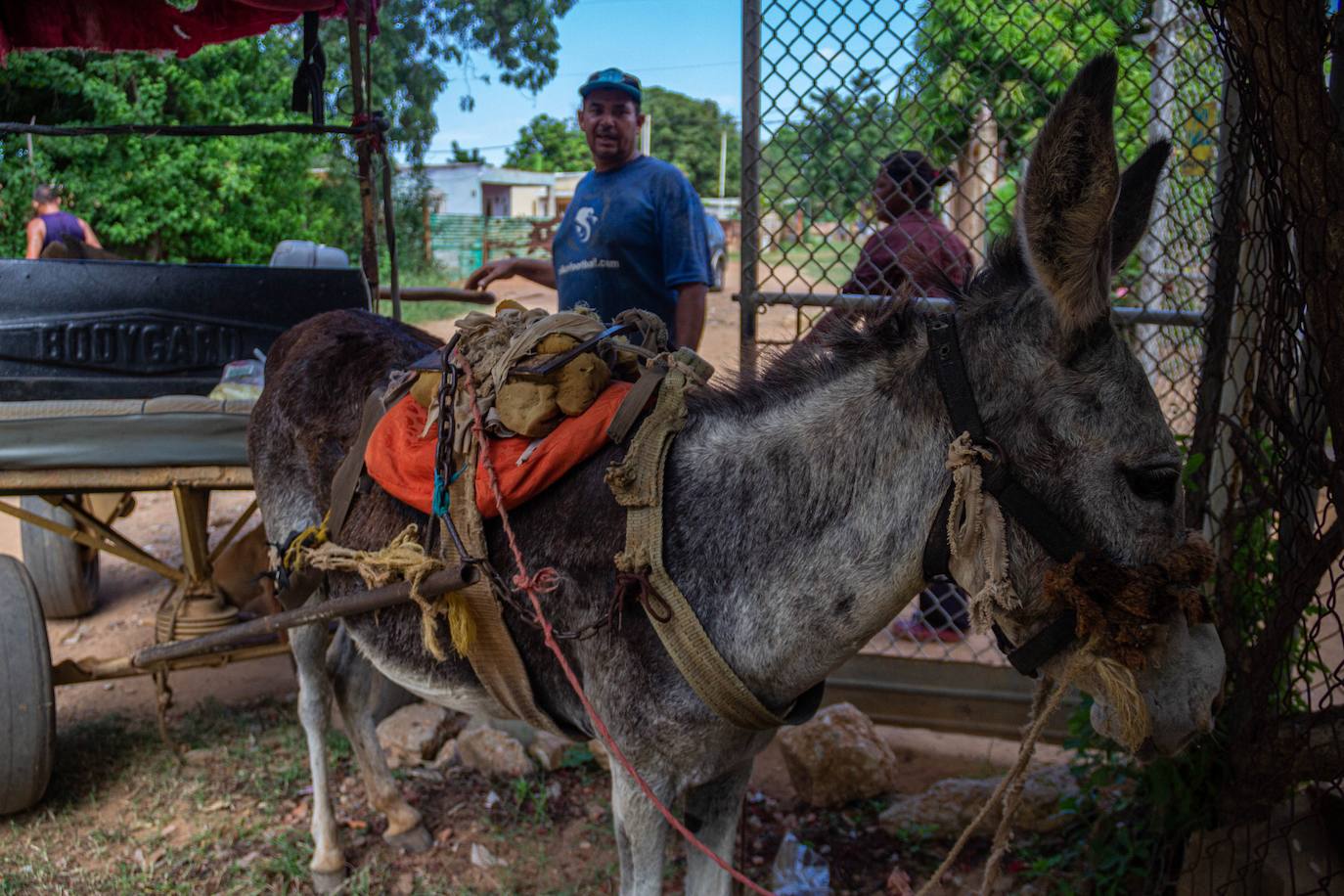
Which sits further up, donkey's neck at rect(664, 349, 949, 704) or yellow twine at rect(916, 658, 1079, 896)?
donkey's neck at rect(664, 349, 949, 704)

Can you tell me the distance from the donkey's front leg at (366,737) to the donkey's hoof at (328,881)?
0.83ft

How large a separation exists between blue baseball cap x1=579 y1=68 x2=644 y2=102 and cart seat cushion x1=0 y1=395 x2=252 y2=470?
6.36 feet

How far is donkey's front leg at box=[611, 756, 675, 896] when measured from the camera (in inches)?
90.9

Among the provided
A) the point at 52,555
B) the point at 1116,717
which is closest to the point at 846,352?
the point at 1116,717

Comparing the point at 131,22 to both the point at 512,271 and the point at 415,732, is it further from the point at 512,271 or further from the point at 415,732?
the point at 415,732

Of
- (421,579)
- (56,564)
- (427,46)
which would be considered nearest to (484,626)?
(421,579)

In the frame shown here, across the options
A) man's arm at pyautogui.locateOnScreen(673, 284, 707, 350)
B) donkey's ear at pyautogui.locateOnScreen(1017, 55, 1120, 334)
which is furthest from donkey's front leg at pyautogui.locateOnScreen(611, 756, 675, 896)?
man's arm at pyautogui.locateOnScreen(673, 284, 707, 350)

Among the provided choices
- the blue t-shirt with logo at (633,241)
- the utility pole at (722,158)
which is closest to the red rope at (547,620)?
the blue t-shirt with logo at (633,241)

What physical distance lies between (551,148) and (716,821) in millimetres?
42183

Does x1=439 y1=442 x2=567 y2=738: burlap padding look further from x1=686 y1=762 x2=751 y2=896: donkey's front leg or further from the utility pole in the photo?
the utility pole

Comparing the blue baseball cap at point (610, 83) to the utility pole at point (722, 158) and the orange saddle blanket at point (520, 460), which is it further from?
the utility pole at point (722, 158)

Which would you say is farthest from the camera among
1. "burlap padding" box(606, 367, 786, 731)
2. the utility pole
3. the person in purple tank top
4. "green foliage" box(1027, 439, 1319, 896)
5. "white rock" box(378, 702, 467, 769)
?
the utility pole

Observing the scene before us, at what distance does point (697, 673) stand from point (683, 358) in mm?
831

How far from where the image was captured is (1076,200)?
65.7 inches
